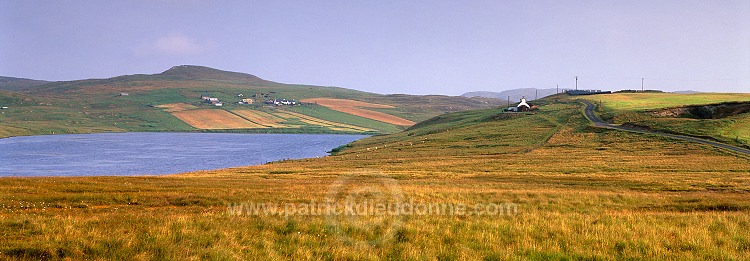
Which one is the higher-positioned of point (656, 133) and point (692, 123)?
point (692, 123)

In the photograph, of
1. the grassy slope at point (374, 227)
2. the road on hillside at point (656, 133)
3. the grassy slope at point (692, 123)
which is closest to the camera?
the grassy slope at point (374, 227)

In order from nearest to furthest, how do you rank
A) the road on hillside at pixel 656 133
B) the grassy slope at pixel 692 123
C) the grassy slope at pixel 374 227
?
the grassy slope at pixel 374 227 < the road on hillside at pixel 656 133 < the grassy slope at pixel 692 123

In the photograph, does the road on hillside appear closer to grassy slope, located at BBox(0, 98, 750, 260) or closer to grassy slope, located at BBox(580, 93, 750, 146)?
grassy slope, located at BBox(580, 93, 750, 146)

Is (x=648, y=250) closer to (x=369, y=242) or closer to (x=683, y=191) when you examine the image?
(x=369, y=242)

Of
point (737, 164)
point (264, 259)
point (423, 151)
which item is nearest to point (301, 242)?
point (264, 259)

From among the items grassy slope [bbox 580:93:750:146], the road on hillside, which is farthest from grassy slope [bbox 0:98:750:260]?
grassy slope [bbox 580:93:750:146]

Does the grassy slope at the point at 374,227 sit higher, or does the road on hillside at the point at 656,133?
the grassy slope at the point at 374,227

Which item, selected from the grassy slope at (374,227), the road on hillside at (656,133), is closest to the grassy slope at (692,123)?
the road on hillside at (656,133)

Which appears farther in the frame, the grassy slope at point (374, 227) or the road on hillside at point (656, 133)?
the road on hillside at point (656, 133)

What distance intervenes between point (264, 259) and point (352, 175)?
118 ft

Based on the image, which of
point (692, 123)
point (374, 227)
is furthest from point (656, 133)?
point (374, 227)

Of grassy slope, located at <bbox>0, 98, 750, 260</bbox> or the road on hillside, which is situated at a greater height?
grassy slope, located at <bbox>0, 98, 750, 260</bbox>

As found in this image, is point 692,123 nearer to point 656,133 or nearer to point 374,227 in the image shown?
point 656,133

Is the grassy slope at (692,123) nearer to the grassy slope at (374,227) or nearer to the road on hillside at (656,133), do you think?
the road on hillside at (656,133)
